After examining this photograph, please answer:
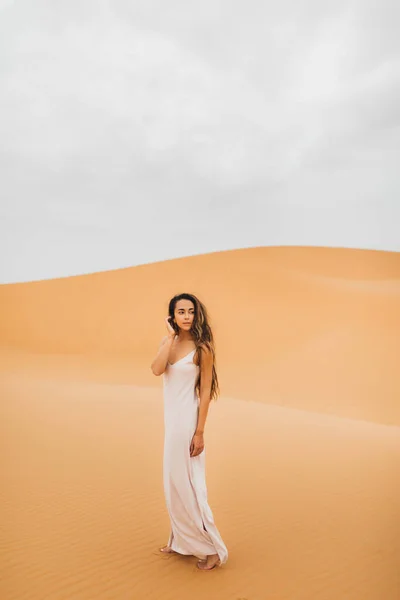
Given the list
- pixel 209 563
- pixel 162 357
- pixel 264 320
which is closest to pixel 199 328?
pixel 162 357

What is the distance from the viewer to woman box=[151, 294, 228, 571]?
4969 millimetres

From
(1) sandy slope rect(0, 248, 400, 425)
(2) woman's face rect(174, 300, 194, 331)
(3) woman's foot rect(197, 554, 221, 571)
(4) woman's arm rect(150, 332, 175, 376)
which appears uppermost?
(1) sandy slope rect(0, 248, 400, 425)

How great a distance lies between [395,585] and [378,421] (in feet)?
34.8

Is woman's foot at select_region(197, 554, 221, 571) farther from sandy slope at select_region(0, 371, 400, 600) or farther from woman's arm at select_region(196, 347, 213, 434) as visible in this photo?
woman's arm at select_region(196, 347, 213, 434)

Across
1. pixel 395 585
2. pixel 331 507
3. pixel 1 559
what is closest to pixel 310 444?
pixel 331 507

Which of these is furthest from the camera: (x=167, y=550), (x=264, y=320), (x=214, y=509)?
(x=264, y=320)

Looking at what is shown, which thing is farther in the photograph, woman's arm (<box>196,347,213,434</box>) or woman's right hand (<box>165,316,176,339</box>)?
woman's right hand (<box>165,316,176,339</box>)

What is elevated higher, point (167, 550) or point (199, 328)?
point (199, 328)

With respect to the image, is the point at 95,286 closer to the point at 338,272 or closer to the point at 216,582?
the point at 338,272

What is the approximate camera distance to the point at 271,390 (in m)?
18.3

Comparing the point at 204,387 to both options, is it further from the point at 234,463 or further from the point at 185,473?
the point at 234,463

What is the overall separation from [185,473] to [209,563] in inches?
35.9

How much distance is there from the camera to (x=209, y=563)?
511cm


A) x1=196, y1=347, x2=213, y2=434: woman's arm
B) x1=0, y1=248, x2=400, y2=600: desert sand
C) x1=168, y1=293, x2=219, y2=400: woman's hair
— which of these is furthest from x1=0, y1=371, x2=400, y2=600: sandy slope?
x1=168, y1=293, x2=219, y2=400: woman's hair
